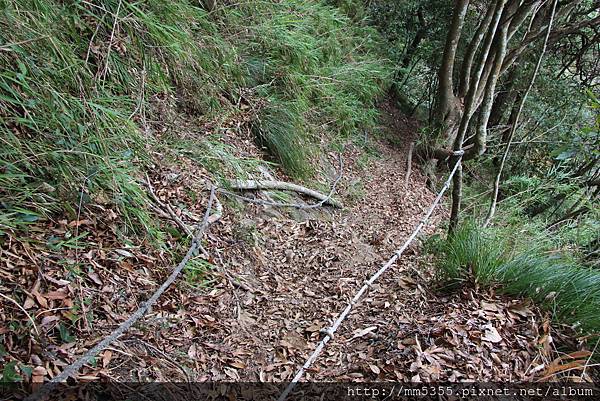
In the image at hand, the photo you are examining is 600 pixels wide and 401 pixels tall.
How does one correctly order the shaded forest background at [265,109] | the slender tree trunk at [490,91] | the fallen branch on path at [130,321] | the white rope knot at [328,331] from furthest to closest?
the slender tree trunk at [490,91] → the white rope knot at [328,331] → the shaded forest background at [265,109] → the fallen branch on path at [130,321]

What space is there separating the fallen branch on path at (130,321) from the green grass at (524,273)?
1.60 m

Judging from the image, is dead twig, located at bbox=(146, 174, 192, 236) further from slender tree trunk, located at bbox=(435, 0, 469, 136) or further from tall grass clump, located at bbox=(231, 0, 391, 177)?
slender tree trunk, located at bbox=(435, 0, 469, 136)

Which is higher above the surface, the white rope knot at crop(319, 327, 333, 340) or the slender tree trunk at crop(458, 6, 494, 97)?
the slender tree trunk at crop(458, 6, 494, 97)

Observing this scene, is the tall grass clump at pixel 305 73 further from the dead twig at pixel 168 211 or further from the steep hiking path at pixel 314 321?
the dead twig at pixel 168 211

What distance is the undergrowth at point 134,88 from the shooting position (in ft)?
6.25

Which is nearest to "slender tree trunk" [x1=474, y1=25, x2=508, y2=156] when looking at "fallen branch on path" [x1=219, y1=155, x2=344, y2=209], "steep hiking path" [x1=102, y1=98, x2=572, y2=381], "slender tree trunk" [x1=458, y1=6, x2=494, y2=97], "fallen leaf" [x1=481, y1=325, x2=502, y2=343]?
"steep hiking path" [x1=102, y1=98, x2=572, y2=381]

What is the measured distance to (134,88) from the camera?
289 centimetres

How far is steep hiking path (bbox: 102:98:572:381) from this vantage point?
6.02 ft

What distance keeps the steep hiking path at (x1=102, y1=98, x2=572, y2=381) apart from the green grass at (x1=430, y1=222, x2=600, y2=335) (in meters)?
0.10

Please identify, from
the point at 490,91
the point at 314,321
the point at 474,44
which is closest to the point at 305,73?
the point at 490,91

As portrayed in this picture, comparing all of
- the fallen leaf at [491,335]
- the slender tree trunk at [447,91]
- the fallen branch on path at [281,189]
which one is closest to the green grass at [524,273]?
the fallen leaf at [491,335]

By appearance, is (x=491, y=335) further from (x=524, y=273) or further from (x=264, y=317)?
(x=264, y=317)

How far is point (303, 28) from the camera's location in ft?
16.2

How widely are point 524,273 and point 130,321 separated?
6.74ft
